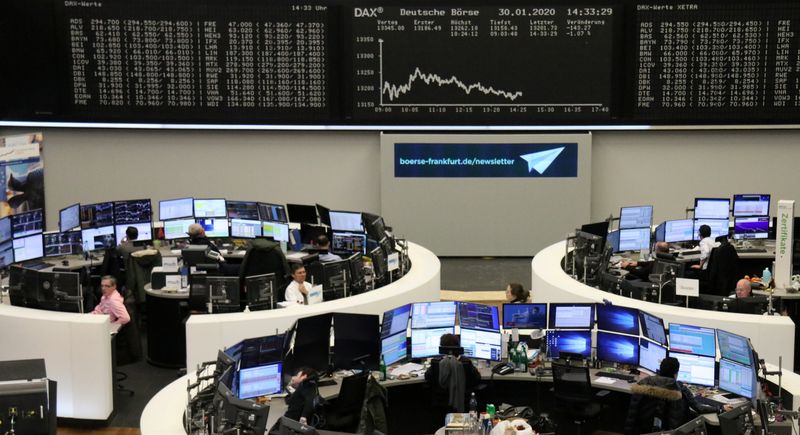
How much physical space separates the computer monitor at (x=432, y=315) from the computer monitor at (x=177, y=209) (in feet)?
17.5

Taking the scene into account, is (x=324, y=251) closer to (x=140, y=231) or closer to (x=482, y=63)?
(x=140, y=231)

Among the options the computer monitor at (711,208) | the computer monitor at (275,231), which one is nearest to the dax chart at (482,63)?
the computer monitor at (711,208)

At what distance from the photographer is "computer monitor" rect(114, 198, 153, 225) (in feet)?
43.1

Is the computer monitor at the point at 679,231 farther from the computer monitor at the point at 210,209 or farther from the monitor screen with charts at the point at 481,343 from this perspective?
the computer monitor at the point at 210,209

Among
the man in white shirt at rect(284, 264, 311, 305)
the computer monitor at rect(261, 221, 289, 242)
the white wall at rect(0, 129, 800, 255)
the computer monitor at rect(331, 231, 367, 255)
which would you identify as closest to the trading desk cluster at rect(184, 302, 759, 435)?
the man in white shirt at rect(284, 264, 311, 305)

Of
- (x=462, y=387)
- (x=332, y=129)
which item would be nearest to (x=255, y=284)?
(x=462, y=387)

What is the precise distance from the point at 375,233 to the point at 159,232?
3183 mm

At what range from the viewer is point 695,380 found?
27.8 ft

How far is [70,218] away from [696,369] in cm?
780

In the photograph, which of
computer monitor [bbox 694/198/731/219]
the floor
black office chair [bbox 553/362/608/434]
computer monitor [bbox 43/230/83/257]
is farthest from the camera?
computer monitor [bbox 694/198/731/219]

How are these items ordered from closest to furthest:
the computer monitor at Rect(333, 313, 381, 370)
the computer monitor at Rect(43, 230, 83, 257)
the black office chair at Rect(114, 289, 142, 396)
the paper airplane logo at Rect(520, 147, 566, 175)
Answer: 1. the computer monitor at Rect(333, 313, 381, 370)
2. the black office chair at Rect(114, 289, 142, 396)
3. the computer monitor at Rect(43, 230, 83, 257)
4. the paper airplane logo at Rect(520, 147, 566, 175)

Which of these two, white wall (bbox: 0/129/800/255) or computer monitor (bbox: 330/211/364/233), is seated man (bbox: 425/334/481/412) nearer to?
computer monitor (bbox: 330/211/364/233)

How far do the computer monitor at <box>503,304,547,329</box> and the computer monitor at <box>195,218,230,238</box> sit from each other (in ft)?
18.0

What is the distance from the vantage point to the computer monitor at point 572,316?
9.14 m
